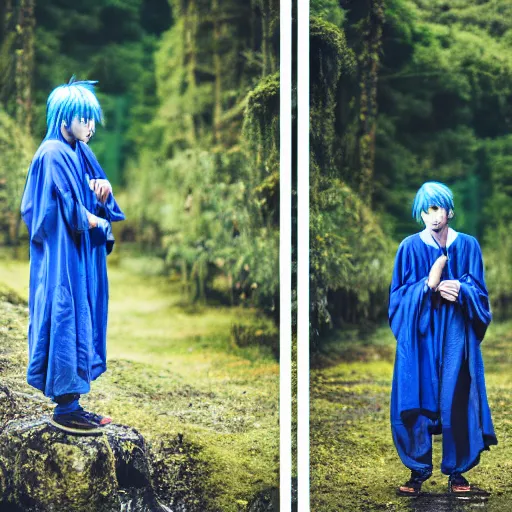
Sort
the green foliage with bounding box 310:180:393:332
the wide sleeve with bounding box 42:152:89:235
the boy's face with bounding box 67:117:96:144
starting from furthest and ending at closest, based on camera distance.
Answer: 1. the green foliage with bounding box 310:180:393:332
2. the boy's face with bounding box 67:117:96:144
3. the wide sleeve with bounding box 42:152:89:235

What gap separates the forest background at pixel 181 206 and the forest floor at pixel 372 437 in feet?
0.84

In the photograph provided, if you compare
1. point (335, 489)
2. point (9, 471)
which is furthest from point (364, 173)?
point (9, 471)

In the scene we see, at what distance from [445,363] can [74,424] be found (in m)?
1.73

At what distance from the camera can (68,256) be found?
166 inches

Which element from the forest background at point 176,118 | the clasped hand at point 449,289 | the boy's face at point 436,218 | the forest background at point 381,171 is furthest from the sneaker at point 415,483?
the boy's face at point 436,218

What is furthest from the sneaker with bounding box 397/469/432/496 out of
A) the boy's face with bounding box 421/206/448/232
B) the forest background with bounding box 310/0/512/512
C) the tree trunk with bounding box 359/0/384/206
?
Result: the tree trunk with bounding box 359/0/384/206

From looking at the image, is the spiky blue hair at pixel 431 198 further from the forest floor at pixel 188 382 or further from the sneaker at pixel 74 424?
the sneaker at pixel 74 424

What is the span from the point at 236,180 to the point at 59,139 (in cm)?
88

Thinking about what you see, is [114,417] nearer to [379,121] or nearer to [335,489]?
[335,489]

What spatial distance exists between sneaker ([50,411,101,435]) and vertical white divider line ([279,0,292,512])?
89 cm

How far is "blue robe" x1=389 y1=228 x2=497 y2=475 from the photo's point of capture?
170 inches

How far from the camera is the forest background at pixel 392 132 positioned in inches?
177

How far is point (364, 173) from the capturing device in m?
4.58

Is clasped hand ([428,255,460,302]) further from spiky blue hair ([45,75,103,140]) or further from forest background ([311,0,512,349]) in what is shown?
spiky blue hair ([45,75,103,140])
